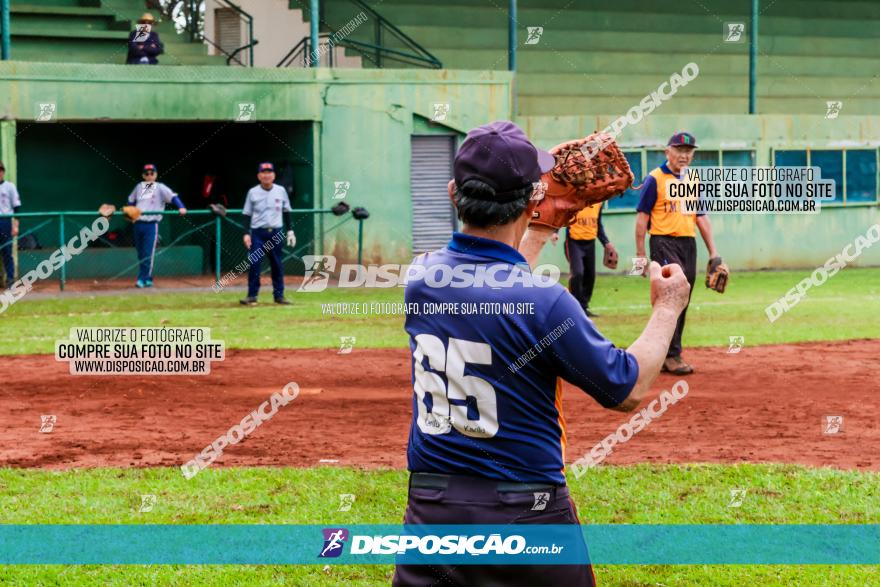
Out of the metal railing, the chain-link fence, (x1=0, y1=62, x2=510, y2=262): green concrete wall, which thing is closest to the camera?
(x1=0, y1=62, x2=510, y2=262): green concrete wall

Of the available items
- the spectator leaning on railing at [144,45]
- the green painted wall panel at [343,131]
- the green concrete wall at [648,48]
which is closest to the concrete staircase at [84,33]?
the spectator leaning on railing at [144,45]

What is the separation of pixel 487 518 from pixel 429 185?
22.4 m

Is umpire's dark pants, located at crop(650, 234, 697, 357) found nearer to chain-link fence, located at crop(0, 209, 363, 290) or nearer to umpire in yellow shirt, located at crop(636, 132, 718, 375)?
umpire in yellow shirt, located at crop(636, 132, 718, 375)

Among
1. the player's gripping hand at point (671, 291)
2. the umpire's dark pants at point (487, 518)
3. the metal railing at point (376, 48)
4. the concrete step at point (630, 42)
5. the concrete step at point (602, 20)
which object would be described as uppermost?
the concrete step at point (602, 20)

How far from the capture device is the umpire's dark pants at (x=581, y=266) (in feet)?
55.0

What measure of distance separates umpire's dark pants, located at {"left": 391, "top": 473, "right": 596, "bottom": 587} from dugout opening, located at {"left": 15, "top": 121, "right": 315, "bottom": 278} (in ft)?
67.9

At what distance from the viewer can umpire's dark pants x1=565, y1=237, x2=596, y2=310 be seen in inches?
659

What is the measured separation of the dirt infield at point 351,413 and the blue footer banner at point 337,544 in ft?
5.52

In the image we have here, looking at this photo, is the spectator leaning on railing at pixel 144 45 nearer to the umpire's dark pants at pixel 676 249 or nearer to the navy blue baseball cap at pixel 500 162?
the umpire's dark pants at pixel 676 249

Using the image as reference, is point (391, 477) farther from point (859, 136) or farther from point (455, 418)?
point (859, 136)

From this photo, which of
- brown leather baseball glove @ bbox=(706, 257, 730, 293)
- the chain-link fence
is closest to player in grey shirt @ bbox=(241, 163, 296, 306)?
the chain-link fence

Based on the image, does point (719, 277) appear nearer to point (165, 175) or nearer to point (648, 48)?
point (165, 175)

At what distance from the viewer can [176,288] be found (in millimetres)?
22594

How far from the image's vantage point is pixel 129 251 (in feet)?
83.2
